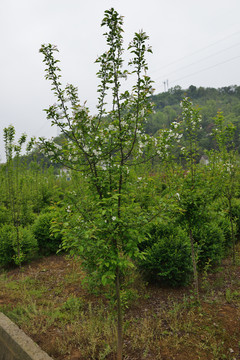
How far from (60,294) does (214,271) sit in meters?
2.85

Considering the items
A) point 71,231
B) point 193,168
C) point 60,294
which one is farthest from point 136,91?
point 60,294

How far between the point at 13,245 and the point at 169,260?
11.0 ft

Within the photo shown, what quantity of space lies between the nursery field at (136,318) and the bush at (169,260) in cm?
21

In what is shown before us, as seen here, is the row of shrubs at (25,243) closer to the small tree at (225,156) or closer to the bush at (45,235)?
the bush at (45,235)

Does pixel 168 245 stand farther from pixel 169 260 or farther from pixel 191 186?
pixel 191 186


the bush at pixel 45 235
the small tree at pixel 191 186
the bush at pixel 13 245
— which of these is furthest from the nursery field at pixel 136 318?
the bush at pixel 45 235

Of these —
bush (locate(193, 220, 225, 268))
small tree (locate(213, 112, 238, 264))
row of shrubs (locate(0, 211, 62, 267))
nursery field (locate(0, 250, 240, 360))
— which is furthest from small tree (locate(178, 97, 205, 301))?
row of shrubs (locate(0, 211, 62, 267))

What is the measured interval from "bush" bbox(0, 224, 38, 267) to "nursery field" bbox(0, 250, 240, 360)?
66 centimetres

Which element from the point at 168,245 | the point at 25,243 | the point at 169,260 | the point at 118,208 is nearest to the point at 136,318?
the point at 169,260

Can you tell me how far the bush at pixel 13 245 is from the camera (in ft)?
16.9

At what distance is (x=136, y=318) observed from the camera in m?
3.26

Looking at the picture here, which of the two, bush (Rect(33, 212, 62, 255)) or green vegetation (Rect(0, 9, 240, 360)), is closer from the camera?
green vegetation (Rect(0, 9, 240, 360))

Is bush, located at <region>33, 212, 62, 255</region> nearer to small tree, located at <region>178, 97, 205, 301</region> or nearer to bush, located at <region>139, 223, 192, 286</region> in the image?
bush, located at <region>139, 223, 192, 286</region>

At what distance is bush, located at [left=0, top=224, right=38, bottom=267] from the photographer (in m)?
5.16
